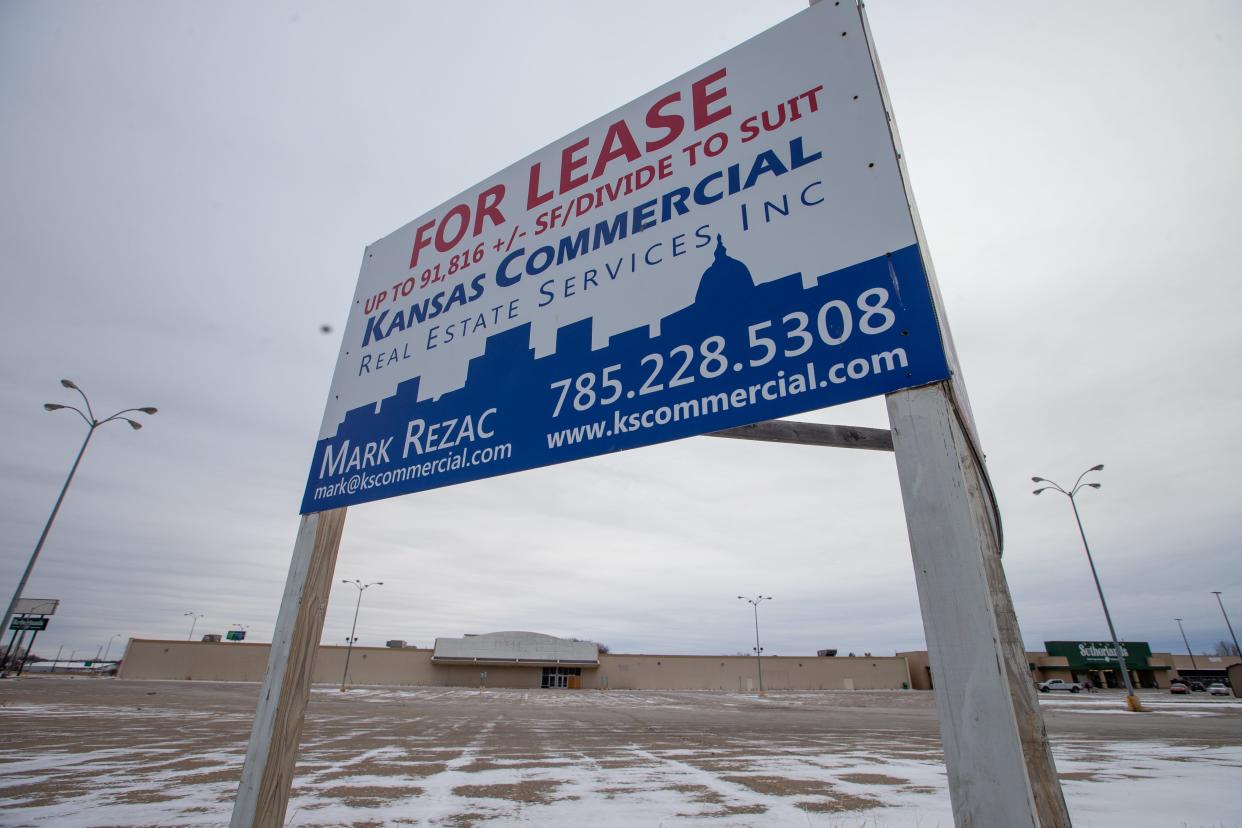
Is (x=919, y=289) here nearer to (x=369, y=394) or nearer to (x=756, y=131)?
(x=756, y=131)

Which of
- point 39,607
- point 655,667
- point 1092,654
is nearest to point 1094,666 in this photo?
point 1092,654

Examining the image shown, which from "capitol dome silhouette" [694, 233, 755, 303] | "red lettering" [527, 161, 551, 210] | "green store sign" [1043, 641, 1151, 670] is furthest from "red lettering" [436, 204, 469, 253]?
"green store sign" [1043, 641, 1151, 670]

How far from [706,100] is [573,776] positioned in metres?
7.69

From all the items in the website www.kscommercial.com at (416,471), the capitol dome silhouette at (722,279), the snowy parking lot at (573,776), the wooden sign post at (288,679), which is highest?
the capitol dome silhouette at (722,279)

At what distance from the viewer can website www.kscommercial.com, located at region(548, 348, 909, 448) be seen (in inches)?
67.1

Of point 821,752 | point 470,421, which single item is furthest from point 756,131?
point 821,752

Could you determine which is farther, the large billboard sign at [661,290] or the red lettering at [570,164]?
the red lettering at [570,164]

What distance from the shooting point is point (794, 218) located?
207 centimetres

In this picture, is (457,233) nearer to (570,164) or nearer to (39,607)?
(570,164)

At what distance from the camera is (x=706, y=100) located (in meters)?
2.63

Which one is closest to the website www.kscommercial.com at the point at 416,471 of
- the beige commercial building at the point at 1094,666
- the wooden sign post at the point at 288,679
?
the wooden sign post at the point at 288,679

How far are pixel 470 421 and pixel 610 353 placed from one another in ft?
2.56

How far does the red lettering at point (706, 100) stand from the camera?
8.38 ft

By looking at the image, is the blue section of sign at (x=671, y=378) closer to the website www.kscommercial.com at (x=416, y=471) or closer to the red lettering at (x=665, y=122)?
the website www.kscommercial.com at (x=416, y=471)
